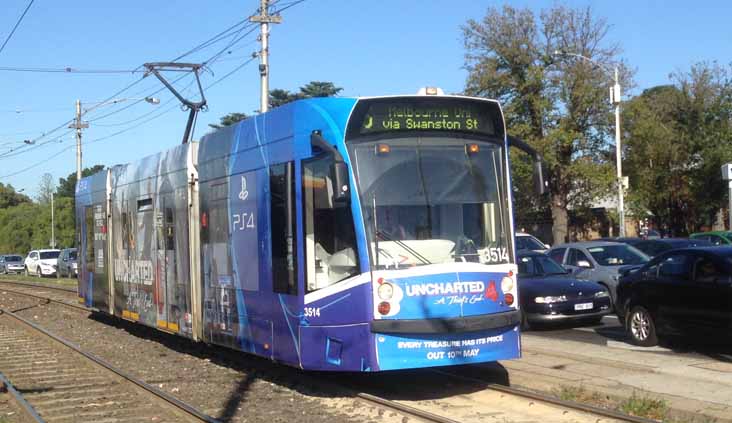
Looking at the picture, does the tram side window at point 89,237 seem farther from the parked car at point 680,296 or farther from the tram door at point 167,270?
the parked car at point 680,296

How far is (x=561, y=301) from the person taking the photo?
15688mm

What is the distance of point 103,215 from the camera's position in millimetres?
17891

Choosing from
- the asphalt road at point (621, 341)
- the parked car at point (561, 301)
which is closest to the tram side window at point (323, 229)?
the asphalt road at point (621, 341)

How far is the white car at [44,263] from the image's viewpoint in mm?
49969

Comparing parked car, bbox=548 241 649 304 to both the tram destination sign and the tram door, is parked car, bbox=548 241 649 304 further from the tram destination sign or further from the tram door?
the tram destination sign

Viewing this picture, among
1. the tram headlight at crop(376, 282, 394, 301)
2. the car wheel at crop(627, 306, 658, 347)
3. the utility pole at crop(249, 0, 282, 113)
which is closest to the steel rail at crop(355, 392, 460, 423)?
the tram headlight at crop(376, 282, 394, 301)

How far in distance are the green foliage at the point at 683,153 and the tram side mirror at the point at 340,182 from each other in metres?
39.2

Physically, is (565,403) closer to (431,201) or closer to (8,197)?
(431,201)

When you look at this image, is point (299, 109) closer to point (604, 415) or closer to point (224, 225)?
point (224, 225)

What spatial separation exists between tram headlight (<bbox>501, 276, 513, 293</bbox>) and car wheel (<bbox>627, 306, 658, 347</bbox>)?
4430 millimetres

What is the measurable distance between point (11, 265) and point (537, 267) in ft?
171

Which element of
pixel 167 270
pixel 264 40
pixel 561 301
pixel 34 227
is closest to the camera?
pixel 167 270

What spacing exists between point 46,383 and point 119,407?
99.1 inches

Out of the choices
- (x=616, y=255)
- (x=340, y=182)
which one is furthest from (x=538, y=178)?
(x=616, y=255)
